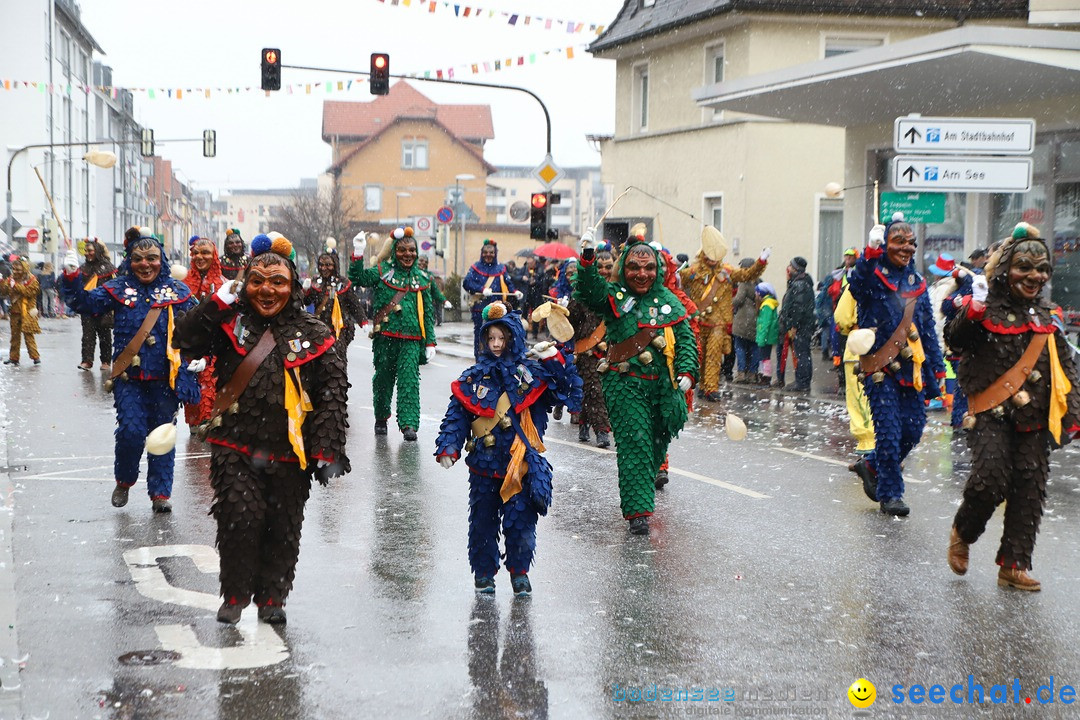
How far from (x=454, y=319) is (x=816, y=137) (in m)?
14.3

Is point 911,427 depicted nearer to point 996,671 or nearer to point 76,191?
point 996,671

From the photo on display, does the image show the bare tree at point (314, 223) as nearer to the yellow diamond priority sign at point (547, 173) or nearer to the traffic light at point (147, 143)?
the traffic light at point (147, 143)

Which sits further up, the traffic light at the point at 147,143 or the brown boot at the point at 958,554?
the traffic light at the point at 147,143

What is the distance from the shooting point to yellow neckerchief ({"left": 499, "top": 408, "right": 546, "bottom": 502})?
250 inches

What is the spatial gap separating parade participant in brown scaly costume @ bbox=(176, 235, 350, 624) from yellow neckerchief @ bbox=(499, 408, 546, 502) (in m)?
0.87

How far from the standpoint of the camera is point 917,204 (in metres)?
14.5

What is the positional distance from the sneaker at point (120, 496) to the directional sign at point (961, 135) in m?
8.35

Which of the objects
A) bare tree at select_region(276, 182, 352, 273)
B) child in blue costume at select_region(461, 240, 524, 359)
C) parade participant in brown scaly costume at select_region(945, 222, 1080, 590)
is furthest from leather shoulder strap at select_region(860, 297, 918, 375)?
bare tree at select_region(276, 182, 352, 273)

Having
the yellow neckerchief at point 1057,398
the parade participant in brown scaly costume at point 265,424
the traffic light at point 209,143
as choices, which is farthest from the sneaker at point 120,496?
the traffic light at point 209,143

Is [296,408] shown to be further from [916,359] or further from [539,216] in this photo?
[539,216]

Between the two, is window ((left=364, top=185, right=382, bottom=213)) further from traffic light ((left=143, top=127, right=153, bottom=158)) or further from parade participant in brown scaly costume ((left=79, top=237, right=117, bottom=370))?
parade participant in brown scaly costume ((left=79, top=237, right=117, bottom=370))

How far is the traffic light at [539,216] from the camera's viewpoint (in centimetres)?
2477

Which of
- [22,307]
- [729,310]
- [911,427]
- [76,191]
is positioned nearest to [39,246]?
[76,191]

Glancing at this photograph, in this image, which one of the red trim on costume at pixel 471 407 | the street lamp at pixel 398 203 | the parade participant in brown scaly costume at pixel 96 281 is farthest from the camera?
the street lamp at pixel 398 203
